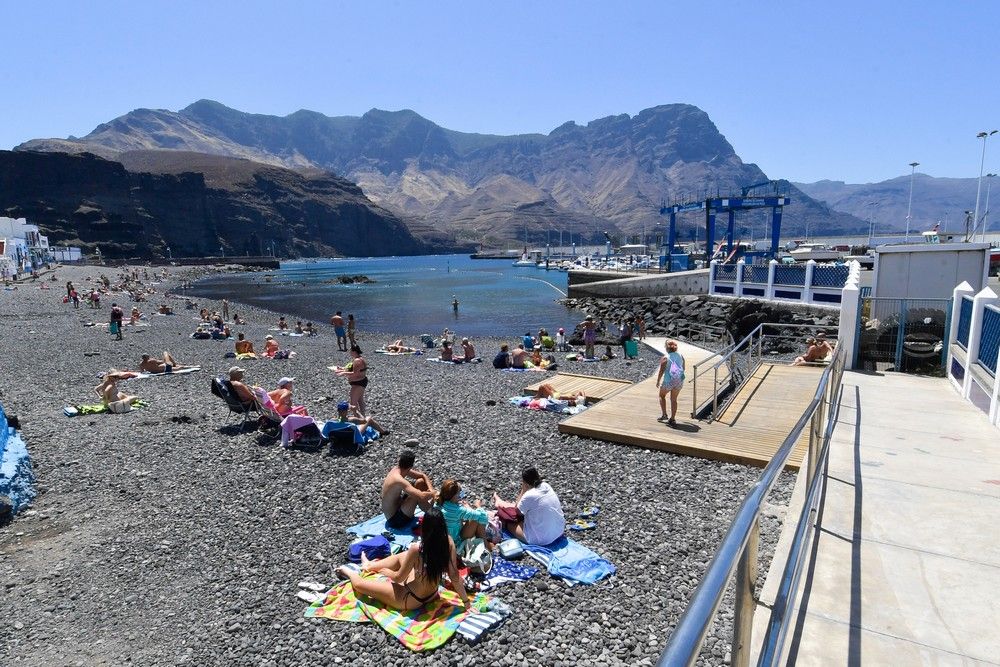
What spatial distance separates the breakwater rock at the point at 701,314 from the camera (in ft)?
85.8

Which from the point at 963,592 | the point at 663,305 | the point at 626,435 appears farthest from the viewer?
the point at 663,305

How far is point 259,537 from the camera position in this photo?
6770 mm

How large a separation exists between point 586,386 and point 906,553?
9280mm

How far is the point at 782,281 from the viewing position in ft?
95.5

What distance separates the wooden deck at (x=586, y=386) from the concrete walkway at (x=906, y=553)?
18.6 ft

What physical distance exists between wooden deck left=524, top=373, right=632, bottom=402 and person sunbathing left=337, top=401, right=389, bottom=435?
13.7ft

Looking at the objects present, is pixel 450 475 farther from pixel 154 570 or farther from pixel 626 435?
pixel 154 570

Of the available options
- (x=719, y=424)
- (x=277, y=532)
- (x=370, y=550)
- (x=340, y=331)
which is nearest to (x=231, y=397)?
(x=277, y=532)

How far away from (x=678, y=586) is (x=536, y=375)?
1143 cm

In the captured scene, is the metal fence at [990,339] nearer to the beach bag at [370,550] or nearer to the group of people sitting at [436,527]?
the group of people sitting at [436,527]

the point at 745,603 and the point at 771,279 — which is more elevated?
the point at 771,279

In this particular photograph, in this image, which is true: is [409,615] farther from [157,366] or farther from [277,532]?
[157,366]

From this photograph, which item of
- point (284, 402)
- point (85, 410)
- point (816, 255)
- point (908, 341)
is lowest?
point (85, 410)

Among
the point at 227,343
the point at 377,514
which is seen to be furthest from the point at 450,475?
the point at 227,343
